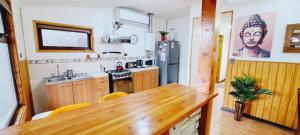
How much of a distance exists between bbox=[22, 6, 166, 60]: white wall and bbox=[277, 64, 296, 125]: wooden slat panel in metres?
3.53

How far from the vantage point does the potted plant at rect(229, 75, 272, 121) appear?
2.54m

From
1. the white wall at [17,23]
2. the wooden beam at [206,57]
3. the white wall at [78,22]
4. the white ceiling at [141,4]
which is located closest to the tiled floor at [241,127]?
the wooden beam at [206,57]

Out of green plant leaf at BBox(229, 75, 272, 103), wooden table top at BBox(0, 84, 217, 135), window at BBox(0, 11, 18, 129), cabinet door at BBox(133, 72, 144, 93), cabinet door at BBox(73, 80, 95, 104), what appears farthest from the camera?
cabinet door at BBox(133, 72, 144, 93)

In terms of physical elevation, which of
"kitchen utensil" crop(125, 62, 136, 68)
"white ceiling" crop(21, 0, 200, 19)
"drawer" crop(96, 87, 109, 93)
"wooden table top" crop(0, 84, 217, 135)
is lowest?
"drawer" crop(96, 87, 109, 93)

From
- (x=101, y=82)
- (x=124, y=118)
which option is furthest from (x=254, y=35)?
(x=101, y=82)

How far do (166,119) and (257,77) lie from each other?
2567 millimetres

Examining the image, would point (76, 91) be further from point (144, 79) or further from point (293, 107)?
point (293, 107)

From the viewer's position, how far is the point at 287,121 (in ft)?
7.89

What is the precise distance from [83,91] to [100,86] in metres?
0.38

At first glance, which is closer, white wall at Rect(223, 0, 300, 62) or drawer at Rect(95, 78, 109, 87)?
white wall at Rect(223, 0, 300, 62)

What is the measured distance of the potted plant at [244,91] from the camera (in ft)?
8.32

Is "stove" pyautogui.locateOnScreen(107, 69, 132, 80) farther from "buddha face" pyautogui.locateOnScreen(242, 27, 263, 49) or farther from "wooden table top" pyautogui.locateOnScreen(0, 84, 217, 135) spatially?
"buddha face" pyautogui.locateOnScreen(242, 27, 263, 49)

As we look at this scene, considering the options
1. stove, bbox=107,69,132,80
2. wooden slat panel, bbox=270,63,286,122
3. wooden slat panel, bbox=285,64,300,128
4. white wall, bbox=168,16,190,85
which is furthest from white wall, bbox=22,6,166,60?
wooden slat panel, bbox=285,64,300,128

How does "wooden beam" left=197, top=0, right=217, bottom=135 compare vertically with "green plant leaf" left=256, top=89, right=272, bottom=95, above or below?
above
